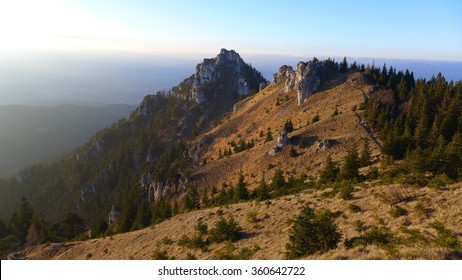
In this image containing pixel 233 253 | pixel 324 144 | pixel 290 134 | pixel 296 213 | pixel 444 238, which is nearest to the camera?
pixel 444 238

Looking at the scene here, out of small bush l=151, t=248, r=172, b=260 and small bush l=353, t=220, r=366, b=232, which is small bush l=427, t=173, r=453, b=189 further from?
small bush l=151, t=248, r=172, b=260

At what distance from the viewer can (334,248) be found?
19047mm

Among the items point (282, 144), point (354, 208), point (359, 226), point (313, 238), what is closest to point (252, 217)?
point (354, 208)

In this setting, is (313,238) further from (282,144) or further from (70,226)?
(70,226)

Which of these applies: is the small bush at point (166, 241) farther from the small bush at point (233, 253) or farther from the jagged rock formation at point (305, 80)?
the jagged rock formation at point (305, 80)

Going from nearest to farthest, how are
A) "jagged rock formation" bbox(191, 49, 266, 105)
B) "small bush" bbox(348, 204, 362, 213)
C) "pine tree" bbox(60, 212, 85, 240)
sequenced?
1. "small bush" bbox(348, 204, 362, 213)
2. "pine tree" bbox(60, 212, 85, 240)
3. "jagged rock formation" bbox(191, 49, 266, 105)

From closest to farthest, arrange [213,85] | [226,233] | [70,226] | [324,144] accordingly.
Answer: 1. [226,233]
2. [324,144]
3. [70,226]
4. [213,85]

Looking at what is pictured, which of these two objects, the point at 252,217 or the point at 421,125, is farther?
the point at 421,125

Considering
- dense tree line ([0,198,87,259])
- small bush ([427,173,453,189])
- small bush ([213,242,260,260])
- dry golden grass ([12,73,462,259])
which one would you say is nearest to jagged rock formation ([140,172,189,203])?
dry golden grass ([12,73,462,259])

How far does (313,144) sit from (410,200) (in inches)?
1654

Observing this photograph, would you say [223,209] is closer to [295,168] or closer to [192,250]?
[192,250]

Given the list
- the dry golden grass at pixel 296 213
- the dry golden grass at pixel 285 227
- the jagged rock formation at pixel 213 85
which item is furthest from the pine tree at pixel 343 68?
the dry golden grass at pixel 285 227

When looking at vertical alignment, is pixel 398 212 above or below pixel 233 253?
above

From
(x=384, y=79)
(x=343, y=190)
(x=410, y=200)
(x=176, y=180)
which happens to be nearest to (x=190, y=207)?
(x=176, y=180)
